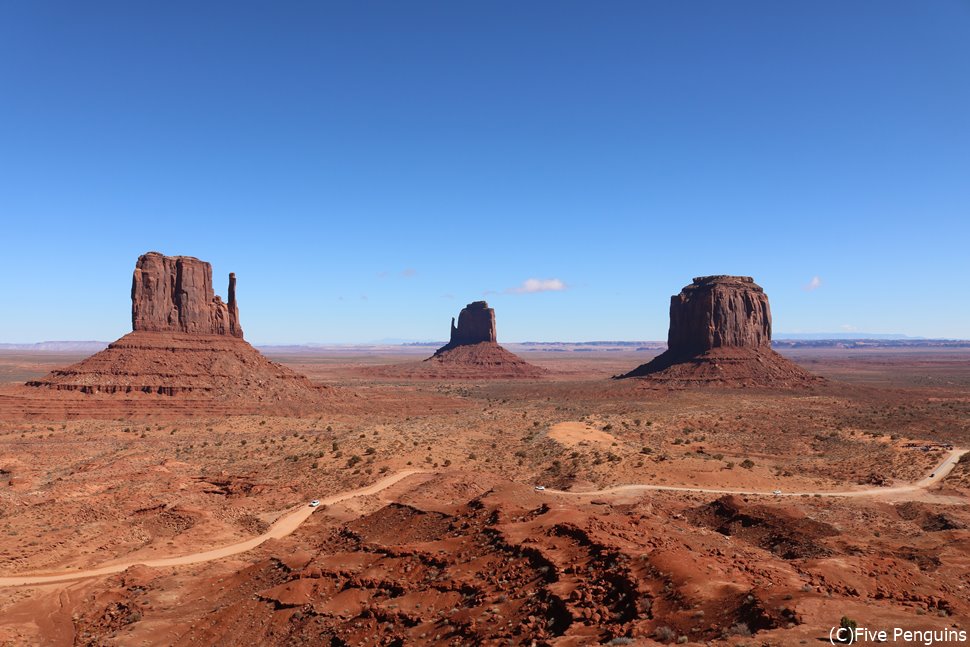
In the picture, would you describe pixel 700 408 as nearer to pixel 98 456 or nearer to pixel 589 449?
pixel 589 449

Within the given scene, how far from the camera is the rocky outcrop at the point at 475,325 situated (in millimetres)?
163000

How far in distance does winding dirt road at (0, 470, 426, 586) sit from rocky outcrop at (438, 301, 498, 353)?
13029 centimetres

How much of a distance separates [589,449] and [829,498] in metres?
15.6

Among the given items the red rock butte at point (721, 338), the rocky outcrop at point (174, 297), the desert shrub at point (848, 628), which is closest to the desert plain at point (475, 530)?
the desert shrub at point (848, 628)

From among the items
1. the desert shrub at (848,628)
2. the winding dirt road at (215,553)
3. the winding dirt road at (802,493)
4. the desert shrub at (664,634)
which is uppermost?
the desert shrub at (848,628)

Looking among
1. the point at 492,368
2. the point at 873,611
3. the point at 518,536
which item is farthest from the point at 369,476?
the point at 492,368

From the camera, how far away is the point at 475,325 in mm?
165250

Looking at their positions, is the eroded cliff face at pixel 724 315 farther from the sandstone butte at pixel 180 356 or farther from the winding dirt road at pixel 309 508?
the sandstone butte at pixel 180 356

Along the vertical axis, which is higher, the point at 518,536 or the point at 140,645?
the point at 518,536

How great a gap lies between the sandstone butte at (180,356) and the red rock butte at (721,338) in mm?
62042

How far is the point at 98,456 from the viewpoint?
40812 mm

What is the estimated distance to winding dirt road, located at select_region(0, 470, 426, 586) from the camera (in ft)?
70.1

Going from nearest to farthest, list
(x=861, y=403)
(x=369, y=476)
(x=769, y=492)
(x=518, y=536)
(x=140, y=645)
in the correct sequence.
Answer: (x=140, y=645)
(x=518, y=536)
(x=769, y=492)
(x=369, y=476)
(x=861, y=403)

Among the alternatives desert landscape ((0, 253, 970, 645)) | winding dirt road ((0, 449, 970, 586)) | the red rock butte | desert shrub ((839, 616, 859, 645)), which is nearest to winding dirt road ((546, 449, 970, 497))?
winding dirt road ((0, 449, 970, 586))
